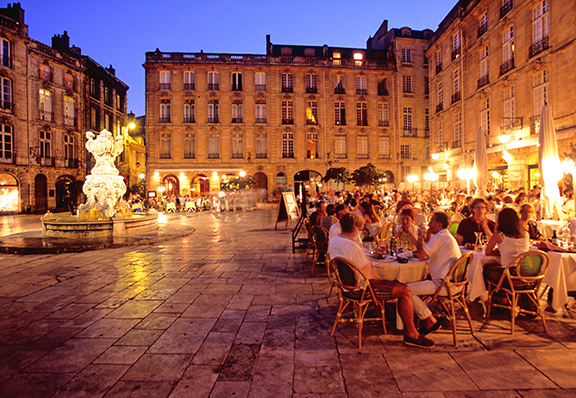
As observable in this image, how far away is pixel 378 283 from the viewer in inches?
130

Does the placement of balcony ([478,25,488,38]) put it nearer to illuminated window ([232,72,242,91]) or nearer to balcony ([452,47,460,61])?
balcony ([452,47,460,61])

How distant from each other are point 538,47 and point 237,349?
60.3ft

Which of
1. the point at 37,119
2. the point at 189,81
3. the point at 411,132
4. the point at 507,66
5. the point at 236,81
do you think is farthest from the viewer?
the point at 411,132

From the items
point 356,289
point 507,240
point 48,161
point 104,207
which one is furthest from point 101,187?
point 48,161

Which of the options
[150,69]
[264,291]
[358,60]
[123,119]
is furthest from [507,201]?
[123,119]

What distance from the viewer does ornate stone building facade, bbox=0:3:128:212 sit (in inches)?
850

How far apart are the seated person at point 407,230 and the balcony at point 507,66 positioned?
17.0 m

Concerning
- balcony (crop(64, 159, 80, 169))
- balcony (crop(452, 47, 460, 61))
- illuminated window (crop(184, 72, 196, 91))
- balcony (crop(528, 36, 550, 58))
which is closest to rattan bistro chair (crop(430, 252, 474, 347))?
balcony (crop(528, 36, 550, 58))

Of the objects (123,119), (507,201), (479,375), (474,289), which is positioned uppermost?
(123,119)

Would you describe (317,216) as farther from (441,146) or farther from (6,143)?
(6,143)

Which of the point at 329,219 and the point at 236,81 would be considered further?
the point at 236,81

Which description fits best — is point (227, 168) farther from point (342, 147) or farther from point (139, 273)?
point (139, 273)

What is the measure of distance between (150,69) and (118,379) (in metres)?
32.3

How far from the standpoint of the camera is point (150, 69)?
30.0 metres
